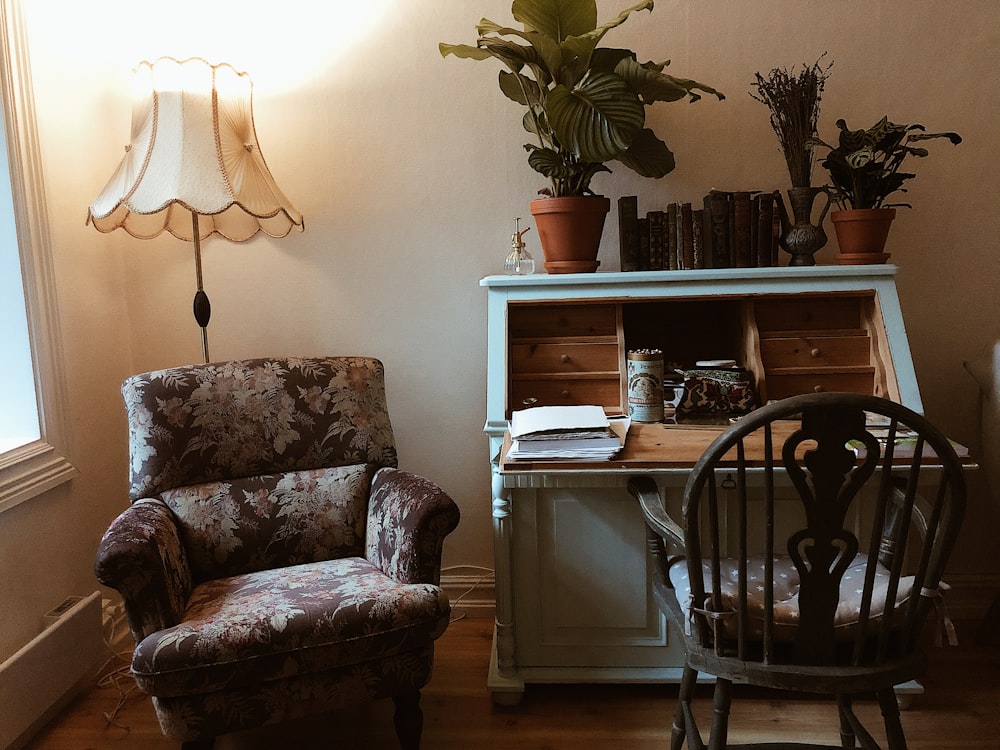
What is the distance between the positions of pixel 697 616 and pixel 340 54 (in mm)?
1914

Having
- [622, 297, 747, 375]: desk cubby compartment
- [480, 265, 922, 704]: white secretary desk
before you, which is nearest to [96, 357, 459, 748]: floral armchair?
[480, 265, 922, 704]: white secretary desk

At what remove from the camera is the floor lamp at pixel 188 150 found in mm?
2010

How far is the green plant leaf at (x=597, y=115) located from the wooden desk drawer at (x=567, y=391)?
1.87ft

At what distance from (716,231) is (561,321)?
479 millimetres

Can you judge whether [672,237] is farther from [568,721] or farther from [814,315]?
[568,721]

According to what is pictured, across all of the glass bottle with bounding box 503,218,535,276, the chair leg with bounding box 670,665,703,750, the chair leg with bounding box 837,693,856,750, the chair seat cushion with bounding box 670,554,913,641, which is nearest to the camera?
the chair seat cushion with bounding box 670,554,913,641

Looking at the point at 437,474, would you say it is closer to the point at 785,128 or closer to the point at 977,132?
the point at 785,128

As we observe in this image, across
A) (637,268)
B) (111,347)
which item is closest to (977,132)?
(637,268)

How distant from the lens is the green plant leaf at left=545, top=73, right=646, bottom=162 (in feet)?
6.29

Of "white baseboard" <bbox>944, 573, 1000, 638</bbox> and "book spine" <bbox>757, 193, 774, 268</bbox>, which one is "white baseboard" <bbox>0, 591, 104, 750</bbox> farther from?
"white baseboard" <bbox>944, 573, 1000, 638</bbox>

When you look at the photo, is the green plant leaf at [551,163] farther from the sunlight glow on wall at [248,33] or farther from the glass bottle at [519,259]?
the sunlight glow on wall at [248,33]

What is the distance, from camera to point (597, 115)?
76.2 inches

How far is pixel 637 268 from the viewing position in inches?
86.0

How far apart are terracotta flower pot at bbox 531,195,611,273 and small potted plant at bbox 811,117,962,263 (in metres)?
0.59
